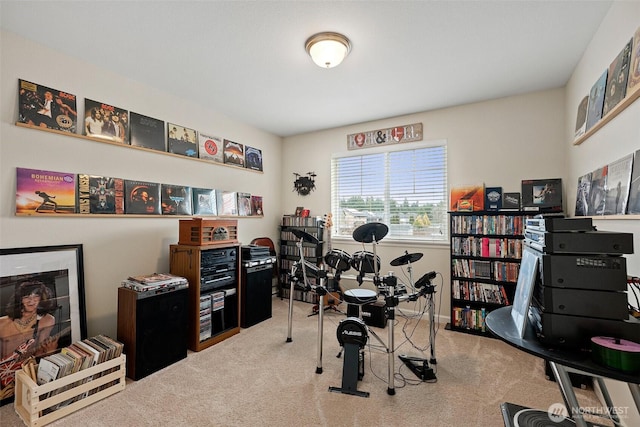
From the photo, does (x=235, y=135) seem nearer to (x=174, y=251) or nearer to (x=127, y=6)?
(x=174, y=251)

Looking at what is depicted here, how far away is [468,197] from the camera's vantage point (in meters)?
3.50

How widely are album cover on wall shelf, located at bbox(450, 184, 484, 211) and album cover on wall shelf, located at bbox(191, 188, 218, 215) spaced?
3.15m

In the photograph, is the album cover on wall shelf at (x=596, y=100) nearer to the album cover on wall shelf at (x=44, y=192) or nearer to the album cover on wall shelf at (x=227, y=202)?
the album cover on wall shelf at (x=227, y=202)

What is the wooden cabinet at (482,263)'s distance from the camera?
10.2 ft

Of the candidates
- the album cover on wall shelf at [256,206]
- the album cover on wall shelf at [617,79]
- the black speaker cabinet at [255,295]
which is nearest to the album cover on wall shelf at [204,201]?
the album cover on wall shelf at [256,206]

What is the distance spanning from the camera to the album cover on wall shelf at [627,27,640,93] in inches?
61.9

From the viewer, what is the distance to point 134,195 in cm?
294

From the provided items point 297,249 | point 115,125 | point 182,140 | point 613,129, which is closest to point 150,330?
point 115,125

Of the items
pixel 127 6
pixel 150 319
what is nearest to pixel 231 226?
pixel 150 319

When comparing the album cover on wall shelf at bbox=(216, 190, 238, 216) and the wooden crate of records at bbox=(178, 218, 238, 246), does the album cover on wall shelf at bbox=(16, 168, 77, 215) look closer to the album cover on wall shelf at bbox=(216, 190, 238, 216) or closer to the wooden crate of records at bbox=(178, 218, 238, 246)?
the wooden crate of records at bbox=(178, 218, 238, 246)

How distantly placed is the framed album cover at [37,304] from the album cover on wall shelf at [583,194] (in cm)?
448

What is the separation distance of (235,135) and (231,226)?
1570mm

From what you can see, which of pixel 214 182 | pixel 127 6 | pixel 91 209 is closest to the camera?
pixel 127 6

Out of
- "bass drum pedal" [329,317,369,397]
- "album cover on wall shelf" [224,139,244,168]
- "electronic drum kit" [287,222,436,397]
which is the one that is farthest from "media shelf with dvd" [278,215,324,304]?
"bass drum pedal" [329,317,369,397]
